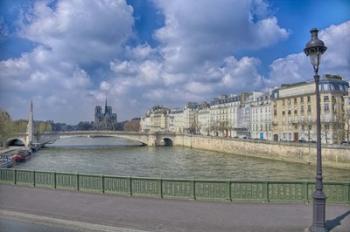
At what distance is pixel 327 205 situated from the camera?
1299 cm

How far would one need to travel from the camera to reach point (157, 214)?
11.9m

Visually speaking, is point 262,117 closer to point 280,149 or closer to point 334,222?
point 280,149

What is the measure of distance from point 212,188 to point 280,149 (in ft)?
167

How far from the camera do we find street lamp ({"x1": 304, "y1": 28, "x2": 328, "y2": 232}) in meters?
9.72

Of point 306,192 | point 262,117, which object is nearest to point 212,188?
point 306,192

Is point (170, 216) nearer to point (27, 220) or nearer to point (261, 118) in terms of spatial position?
point (27, 220)

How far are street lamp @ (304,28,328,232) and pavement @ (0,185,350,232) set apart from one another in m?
0.49

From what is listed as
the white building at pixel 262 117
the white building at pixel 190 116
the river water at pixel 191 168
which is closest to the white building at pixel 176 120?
the white building at pixel 190 116

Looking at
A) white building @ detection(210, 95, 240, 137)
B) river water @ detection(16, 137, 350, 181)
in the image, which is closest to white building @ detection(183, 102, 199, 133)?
white building @ detection(210, 95, 240, 137)

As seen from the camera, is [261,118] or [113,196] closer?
[113,196]

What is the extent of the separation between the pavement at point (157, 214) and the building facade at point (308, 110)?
182 feet

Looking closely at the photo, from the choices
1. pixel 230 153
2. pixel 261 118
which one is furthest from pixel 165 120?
pixel 230 153

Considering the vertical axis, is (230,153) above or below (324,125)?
below

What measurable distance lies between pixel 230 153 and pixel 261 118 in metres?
30.0
